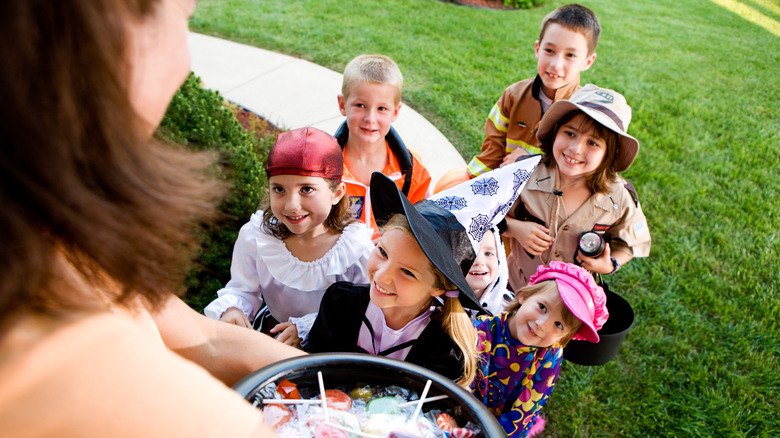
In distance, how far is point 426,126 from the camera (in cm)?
535

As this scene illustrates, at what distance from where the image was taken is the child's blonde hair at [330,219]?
8.48 ft

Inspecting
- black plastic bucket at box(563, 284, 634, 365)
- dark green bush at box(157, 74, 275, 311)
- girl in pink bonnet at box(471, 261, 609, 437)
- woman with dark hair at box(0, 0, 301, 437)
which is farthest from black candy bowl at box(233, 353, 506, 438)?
dark green bush at box(157, 74, 275, 311)

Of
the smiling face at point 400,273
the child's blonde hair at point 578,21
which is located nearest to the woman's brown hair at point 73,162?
the smiling face at point 400,273

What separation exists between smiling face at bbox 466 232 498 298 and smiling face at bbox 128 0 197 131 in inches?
76.1

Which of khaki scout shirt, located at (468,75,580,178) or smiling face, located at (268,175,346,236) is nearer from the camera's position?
smiling face, located at (268,175,346,236)

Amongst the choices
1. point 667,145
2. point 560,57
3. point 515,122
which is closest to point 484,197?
point 515,122

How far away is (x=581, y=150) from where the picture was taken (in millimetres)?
2852

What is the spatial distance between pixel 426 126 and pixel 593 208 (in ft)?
8.84

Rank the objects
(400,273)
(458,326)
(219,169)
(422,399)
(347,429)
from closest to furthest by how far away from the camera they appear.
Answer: (347,429), (422,399), (400,273), (458,326), (219,169)

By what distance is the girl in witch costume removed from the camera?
6.19 feet

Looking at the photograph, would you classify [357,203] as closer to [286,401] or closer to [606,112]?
[606,112]

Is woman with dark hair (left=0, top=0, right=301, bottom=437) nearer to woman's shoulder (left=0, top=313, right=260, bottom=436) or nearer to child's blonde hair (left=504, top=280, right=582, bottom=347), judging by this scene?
woman's shoulder (left=0, top=313, right=260, bottom=436)

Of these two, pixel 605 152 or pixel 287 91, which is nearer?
pixel 605 152

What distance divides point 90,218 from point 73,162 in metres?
0.06
